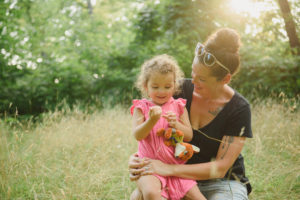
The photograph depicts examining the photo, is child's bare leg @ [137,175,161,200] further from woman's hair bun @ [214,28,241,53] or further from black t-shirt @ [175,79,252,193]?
woman's hair bun @ [214,28,241,53]

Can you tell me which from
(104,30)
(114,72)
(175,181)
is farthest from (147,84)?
(104,30)

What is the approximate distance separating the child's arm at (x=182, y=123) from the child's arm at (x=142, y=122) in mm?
110

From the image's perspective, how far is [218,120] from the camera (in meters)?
2.04

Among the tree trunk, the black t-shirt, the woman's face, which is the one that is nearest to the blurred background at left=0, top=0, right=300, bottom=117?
the tree trunk

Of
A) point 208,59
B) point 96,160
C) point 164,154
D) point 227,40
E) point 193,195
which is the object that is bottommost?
point 96,160

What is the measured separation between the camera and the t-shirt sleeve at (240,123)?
194cm

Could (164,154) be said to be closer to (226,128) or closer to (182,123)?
(182,123)

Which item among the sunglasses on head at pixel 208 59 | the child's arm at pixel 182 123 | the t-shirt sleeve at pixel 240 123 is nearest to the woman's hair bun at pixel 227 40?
the sunglasses on head at pixel 208 59

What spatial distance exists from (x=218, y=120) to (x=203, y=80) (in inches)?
13.9

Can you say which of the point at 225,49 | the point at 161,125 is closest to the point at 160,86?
the point at 161,125

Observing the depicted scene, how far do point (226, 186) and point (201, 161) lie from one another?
273 millimetres

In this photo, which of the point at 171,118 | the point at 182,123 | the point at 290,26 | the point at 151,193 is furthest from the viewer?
the point at 290,26

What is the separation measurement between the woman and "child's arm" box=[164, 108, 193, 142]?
156 millimetres

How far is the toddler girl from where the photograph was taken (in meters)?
1.69
